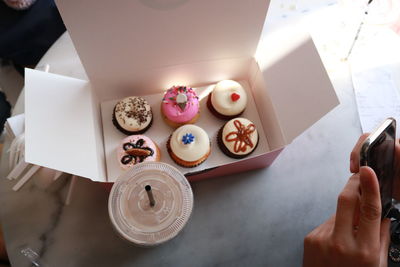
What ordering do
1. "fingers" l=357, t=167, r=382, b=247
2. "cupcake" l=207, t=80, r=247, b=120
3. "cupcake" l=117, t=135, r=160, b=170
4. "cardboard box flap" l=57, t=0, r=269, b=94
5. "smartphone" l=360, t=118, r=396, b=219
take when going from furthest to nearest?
"cupcake" l=207, t=80, r=247, b=120, "cupcake" l=117, t=135, r=160, b=170, "cardboard box flap" l=57, t=0, r=269, b=94, "smartphone" l=360, t=118, r=396, b=219, "fingers" l=357, t=167, r=382, b=247

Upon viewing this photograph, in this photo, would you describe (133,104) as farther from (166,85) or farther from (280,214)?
(280,214)

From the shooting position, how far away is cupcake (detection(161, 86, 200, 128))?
1186 mm

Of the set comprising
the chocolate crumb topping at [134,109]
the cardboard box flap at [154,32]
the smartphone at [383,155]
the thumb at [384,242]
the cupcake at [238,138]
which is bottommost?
the thumb at [384,242]

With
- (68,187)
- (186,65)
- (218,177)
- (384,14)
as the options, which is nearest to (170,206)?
(218,177)

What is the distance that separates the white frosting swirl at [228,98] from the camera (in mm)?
1225

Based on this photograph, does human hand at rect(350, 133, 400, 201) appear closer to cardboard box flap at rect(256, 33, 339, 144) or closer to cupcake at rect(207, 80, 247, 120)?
cardboard box flap at rect(256, 33, 339, 144)

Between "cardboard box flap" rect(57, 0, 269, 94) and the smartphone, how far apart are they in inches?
19.0

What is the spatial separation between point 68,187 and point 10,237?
212 millimetres

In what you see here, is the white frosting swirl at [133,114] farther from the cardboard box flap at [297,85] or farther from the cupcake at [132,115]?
the cardboard box flap at [297,85]

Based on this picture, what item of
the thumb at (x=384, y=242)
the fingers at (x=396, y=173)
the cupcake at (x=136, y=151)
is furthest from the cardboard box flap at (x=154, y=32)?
the thumb at (x=384, y=242)

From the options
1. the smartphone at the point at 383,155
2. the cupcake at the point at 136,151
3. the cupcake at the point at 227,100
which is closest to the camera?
the smartphone at the point at 383,155

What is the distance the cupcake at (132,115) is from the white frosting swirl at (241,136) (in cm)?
28

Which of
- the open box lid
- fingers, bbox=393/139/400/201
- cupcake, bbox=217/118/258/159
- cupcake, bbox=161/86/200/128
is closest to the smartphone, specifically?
fingers, bbox=393/139/400/201

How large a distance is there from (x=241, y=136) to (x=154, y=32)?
0.44m
